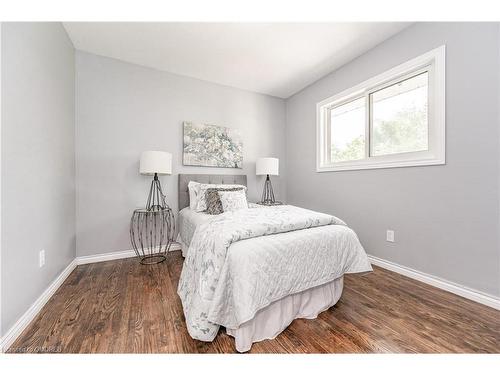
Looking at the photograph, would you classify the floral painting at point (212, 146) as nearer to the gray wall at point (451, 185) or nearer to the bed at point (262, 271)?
the bed at point (262, 271)

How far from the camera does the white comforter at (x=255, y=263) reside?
120 cm

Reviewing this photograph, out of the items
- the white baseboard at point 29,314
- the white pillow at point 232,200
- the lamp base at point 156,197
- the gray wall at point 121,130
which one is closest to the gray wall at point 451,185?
the white pillow at point 232,200

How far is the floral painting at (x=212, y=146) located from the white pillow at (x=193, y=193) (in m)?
0.40

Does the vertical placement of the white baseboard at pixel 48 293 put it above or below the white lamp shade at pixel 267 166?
below

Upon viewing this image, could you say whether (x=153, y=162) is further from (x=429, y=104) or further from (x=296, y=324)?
(x=429, y=104)

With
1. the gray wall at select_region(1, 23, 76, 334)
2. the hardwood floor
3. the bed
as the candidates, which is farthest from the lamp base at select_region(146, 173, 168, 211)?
the bed

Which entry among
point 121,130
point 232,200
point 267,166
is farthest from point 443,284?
point 121,130

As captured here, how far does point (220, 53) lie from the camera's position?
255 centimetres

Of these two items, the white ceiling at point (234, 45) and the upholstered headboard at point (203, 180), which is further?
the upholstered headboard at point (203, 180)

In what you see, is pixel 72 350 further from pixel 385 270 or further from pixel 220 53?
pixel 220 53

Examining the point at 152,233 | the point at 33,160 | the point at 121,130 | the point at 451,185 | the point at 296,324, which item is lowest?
the point at 296,324

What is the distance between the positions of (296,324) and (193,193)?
198cm

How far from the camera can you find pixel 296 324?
1419 millimetres
